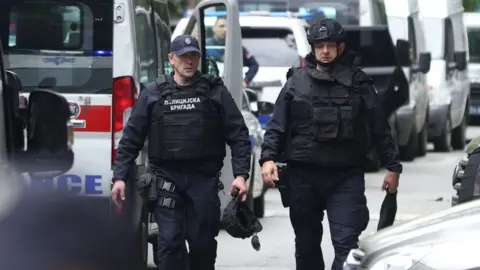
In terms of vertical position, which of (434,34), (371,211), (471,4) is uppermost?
(471,4)

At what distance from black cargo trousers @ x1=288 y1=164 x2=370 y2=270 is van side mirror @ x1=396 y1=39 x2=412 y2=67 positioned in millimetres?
10356

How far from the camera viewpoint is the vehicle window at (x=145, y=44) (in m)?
8.69

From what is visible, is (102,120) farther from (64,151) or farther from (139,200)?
(64,151)

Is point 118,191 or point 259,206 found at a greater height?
point 118,191

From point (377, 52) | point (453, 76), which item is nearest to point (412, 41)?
point (377, 52)

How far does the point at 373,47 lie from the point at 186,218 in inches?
422

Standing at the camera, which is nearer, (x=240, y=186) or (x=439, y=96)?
(x=240, y=186)

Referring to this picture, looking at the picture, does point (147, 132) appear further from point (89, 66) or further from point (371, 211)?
point (371, 211)

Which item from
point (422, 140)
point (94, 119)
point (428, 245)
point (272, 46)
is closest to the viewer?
point (428, 245)

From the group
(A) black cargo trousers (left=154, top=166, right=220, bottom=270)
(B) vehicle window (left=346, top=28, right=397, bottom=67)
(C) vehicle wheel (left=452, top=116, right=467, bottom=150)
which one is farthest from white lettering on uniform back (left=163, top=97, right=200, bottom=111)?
(C) vehicle wheel (left=452, top=116, right=467, bottom=150)

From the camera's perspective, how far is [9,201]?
519cm

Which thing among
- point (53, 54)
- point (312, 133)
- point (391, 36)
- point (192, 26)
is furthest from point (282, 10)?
point (312, 133)

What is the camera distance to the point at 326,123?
24.0ft

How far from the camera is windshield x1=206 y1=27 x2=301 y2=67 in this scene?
16.7 meters
